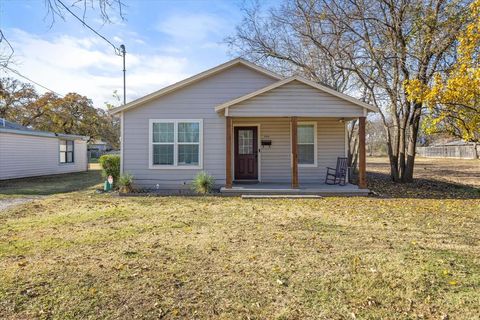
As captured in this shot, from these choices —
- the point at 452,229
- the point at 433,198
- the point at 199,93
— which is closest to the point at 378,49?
the point at 433,198

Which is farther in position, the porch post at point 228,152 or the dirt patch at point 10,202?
the porch post at point 228,152

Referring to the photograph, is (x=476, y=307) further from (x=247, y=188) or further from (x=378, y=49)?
(x=378, y=49)

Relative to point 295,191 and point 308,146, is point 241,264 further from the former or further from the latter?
point 308,146

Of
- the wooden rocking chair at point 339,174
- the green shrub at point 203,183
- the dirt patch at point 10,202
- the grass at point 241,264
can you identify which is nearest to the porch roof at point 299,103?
the wooden rocking chair at point 339,174

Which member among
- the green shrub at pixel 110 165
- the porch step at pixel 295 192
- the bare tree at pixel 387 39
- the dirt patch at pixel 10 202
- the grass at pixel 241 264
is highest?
the bare tree at pixel 387 39

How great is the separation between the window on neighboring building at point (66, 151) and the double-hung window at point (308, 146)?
16370 mm

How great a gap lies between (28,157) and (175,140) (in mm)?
11526

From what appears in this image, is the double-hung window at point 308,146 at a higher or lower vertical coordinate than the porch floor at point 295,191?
higher

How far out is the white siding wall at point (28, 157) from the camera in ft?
53.0

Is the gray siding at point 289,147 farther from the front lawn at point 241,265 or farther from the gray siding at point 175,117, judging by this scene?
the front lawn at point 241,265

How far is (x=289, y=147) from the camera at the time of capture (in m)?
11.8

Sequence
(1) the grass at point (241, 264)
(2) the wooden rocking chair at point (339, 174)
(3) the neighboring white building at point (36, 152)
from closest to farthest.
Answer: (1) the grass at point (241, 264) < (2) the wooden rocking chair at point (339, 174) < (3) the neighboring white building at point (36, 152)

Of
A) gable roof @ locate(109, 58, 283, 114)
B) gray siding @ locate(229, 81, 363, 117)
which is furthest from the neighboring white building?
gray siding @ locate(229, 81, 363, 117)

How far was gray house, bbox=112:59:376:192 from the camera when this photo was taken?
32.8 ft
